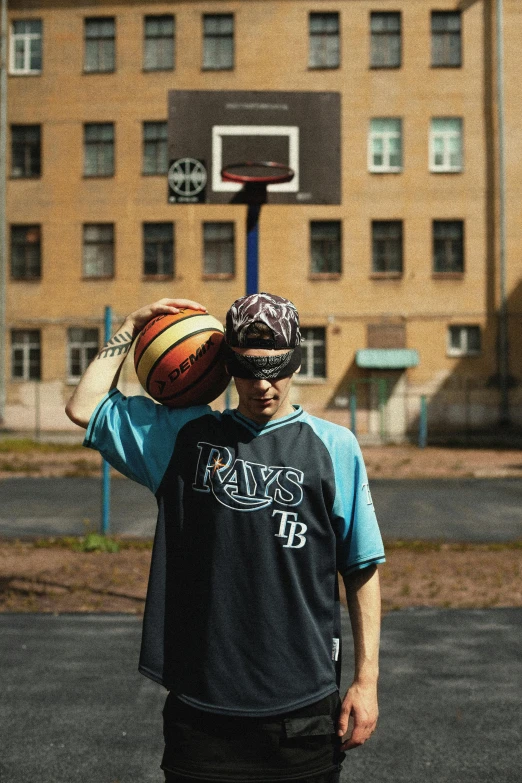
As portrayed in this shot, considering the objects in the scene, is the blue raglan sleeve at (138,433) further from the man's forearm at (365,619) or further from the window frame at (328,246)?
the window frame at (328,246)

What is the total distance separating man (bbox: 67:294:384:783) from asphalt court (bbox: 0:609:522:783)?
6.31 feet

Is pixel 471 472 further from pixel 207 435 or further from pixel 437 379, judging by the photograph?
pixel 207 435

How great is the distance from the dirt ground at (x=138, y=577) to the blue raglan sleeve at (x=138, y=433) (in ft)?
16.4

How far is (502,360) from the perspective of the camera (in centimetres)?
3284

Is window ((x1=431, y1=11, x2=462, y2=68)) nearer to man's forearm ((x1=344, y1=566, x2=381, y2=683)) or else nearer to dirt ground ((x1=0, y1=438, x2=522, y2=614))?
dirt ground ((x1=0, y1=438, x2=522, y2=614))

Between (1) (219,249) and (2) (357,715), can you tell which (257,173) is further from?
(1) (219,249)

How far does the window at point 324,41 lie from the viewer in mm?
33500

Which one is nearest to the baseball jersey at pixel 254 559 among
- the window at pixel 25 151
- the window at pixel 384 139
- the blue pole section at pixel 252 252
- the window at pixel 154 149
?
the blue pole section at pixel 252 252

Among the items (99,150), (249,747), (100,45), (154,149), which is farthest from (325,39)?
(249,747)

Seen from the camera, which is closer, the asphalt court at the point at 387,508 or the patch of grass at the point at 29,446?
the asphalt court at the point at 387,508

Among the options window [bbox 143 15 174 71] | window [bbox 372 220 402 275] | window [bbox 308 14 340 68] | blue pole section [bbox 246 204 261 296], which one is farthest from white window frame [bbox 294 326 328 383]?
blue pole section [bbox 246 204 261 296]

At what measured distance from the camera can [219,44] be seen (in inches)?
1334

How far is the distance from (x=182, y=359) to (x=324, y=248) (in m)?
30.8

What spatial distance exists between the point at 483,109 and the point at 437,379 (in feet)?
32.1
